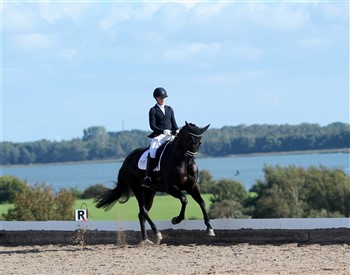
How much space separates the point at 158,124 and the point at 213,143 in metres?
76.1

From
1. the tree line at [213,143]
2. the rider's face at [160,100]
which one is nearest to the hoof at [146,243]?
the rider's face at [160,100]

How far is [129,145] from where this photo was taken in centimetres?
7431

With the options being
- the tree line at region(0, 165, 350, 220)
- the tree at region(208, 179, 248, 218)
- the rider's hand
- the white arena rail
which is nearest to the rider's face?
the rider's hand

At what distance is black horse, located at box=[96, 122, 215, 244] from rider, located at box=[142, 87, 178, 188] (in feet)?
0.41

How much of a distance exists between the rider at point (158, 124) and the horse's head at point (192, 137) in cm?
76

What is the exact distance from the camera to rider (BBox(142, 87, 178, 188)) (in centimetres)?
1335

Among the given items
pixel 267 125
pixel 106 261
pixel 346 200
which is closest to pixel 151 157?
pixel 106 261

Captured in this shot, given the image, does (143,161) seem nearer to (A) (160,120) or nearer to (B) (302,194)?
(A) (160,120)

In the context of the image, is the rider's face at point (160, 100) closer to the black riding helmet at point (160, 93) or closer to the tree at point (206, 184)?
the black riding helmet at point (160, 93)

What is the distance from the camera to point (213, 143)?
89.4m

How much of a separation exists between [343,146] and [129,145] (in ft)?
61.5

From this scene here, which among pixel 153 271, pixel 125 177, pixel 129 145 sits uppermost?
pixel 129 145

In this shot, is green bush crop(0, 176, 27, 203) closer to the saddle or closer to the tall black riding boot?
the saddle

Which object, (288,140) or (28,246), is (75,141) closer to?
(288,140)
